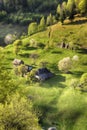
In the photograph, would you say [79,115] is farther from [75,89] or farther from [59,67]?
[59,67]

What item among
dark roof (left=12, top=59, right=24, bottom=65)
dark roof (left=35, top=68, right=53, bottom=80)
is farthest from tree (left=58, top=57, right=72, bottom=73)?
dark roof (left=12, top=59, right=24, bottom=65)

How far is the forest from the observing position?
5644 cm

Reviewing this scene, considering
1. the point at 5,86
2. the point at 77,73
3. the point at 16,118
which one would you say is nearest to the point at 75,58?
the point at 77,73

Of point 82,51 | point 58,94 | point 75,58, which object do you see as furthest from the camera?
point 82,51

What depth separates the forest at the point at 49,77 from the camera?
56438mm

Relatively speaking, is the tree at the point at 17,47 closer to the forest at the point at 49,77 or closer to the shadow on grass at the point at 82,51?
the forest at the point at 49,77

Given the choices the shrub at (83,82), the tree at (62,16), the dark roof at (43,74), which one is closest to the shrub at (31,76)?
the dark roof at (43,74)

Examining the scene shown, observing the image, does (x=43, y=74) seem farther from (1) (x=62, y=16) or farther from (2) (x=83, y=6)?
(2) (x=83, y=6)

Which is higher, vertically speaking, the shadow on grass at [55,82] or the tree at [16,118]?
the tree at [16,118]

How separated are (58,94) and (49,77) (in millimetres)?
15728

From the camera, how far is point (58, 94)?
9562 cm

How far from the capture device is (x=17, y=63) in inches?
4793

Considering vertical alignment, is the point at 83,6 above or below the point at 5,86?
below

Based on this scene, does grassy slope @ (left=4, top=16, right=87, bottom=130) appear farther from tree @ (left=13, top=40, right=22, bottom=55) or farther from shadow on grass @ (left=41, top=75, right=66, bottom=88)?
tree @ (left=13, top=40, right=22, bottom=55)
